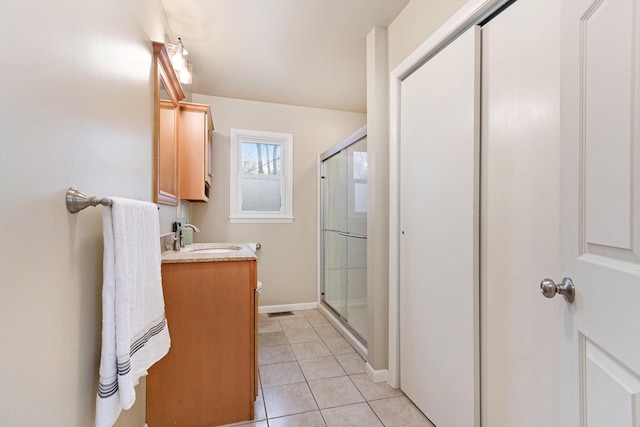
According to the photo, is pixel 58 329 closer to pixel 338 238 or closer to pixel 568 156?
pixel 568 156

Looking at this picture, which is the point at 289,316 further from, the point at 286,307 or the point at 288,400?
the point at 288,400

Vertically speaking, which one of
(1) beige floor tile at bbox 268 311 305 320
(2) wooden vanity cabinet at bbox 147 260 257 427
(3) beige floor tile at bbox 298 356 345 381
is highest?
(2) wooden vanity cabinet at bbox 147 260 257 427

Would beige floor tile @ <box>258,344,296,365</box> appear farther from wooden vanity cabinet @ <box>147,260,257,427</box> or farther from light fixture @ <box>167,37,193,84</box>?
light fixture @ <box>167,37,193,84</box>

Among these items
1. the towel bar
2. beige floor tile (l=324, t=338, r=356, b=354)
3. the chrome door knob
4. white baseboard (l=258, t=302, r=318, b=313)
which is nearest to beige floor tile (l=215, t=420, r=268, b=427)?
beige floor tile (l=324, t=338, r=356, b=354)

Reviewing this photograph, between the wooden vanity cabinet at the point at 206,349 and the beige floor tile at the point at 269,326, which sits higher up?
the wooden vanity cabinet at the point at 206,349

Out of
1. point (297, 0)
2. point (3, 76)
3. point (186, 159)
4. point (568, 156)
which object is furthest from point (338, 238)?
point (3, 76)

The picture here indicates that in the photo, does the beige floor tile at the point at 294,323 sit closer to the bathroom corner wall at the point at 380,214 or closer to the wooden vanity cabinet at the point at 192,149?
the bathroom corner wall at the point at 380,214

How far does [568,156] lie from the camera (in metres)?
0.78

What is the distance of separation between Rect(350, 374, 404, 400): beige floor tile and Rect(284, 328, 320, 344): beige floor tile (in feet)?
2.55

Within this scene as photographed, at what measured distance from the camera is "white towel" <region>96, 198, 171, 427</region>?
0.87 m

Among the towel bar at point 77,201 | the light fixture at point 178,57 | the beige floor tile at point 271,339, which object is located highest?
the light fixture at point 178,57

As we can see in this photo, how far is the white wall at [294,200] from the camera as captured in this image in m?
3.37

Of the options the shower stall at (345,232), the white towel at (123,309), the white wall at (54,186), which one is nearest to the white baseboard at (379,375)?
the shower stall at (345,232)

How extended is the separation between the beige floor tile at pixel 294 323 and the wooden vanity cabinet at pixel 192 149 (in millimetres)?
1631
